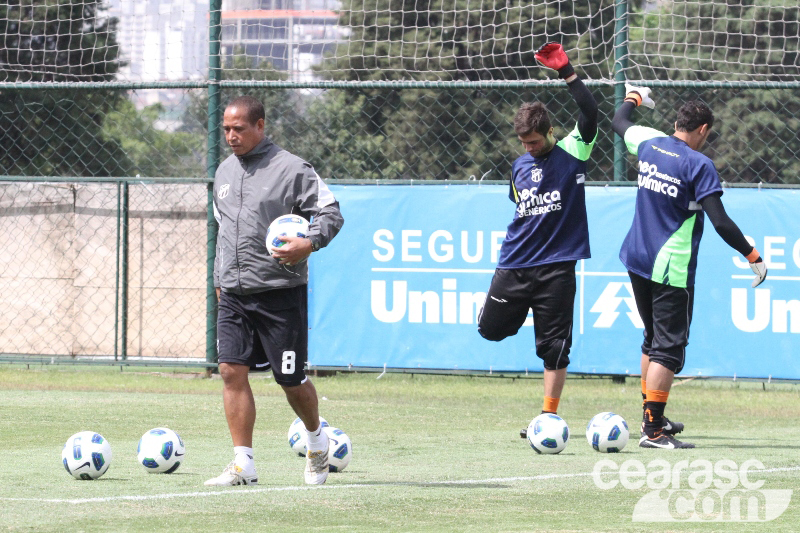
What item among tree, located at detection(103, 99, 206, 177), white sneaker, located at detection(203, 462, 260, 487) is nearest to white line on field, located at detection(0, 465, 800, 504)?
white sneaker, located at detection(203, 462, 260, 487)

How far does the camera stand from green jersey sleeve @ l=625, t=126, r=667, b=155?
8422 mm

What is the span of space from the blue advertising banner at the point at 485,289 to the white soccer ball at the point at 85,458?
5.74 meters

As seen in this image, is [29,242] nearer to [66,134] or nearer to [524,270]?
[524,270]

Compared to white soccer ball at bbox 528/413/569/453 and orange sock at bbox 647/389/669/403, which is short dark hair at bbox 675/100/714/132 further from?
white soccer ball at bbox 528/413/569/453

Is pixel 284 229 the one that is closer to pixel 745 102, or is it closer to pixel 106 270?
pixel 106 270

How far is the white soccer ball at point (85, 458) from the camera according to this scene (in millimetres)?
6316

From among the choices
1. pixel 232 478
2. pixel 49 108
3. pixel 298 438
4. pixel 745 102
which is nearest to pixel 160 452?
pixel 232 478

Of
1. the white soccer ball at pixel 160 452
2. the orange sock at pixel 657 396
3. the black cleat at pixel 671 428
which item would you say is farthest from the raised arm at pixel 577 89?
the white soccer ball at pixel 160 452

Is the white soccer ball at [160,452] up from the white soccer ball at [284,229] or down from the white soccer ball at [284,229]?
down

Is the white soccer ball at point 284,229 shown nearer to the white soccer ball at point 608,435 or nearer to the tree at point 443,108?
the white soccer ball at point 608,435

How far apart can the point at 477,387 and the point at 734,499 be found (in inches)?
252

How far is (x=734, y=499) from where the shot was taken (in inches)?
230

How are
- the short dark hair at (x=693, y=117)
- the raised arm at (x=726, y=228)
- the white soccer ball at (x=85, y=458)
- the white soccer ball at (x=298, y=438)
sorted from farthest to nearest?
the short dark hair at (x=693, y=117), the raised arm at (x=726, y=228), the white soccer ball at (x=298, y=438), the white soccer ball at (x=85, y=458)

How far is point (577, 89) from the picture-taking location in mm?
8477
